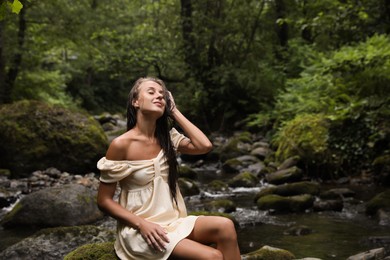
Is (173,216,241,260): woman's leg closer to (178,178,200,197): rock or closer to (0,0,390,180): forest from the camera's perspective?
(178,178,200,197): rock

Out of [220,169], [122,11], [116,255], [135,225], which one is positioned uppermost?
[122,11]

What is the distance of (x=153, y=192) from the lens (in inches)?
141

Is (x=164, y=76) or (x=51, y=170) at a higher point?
(x=164, y=76)

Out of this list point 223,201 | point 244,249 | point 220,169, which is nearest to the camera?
point 244,249

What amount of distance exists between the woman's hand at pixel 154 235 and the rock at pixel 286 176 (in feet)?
30.1

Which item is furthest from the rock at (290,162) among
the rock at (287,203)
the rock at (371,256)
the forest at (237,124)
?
the rock at (371,256)

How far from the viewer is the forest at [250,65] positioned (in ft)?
42.3

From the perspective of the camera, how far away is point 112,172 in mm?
3488

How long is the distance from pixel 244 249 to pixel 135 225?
4.27 meters

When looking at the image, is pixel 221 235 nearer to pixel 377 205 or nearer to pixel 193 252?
pixel 193 252

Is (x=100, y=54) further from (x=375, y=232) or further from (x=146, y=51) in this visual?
(x=375, y=232)

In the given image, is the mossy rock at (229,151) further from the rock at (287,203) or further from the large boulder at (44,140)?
the rock at (287,203)

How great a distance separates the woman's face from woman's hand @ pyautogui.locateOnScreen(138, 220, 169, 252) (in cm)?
84

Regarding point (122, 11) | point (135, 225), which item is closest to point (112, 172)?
point (135, 225)
